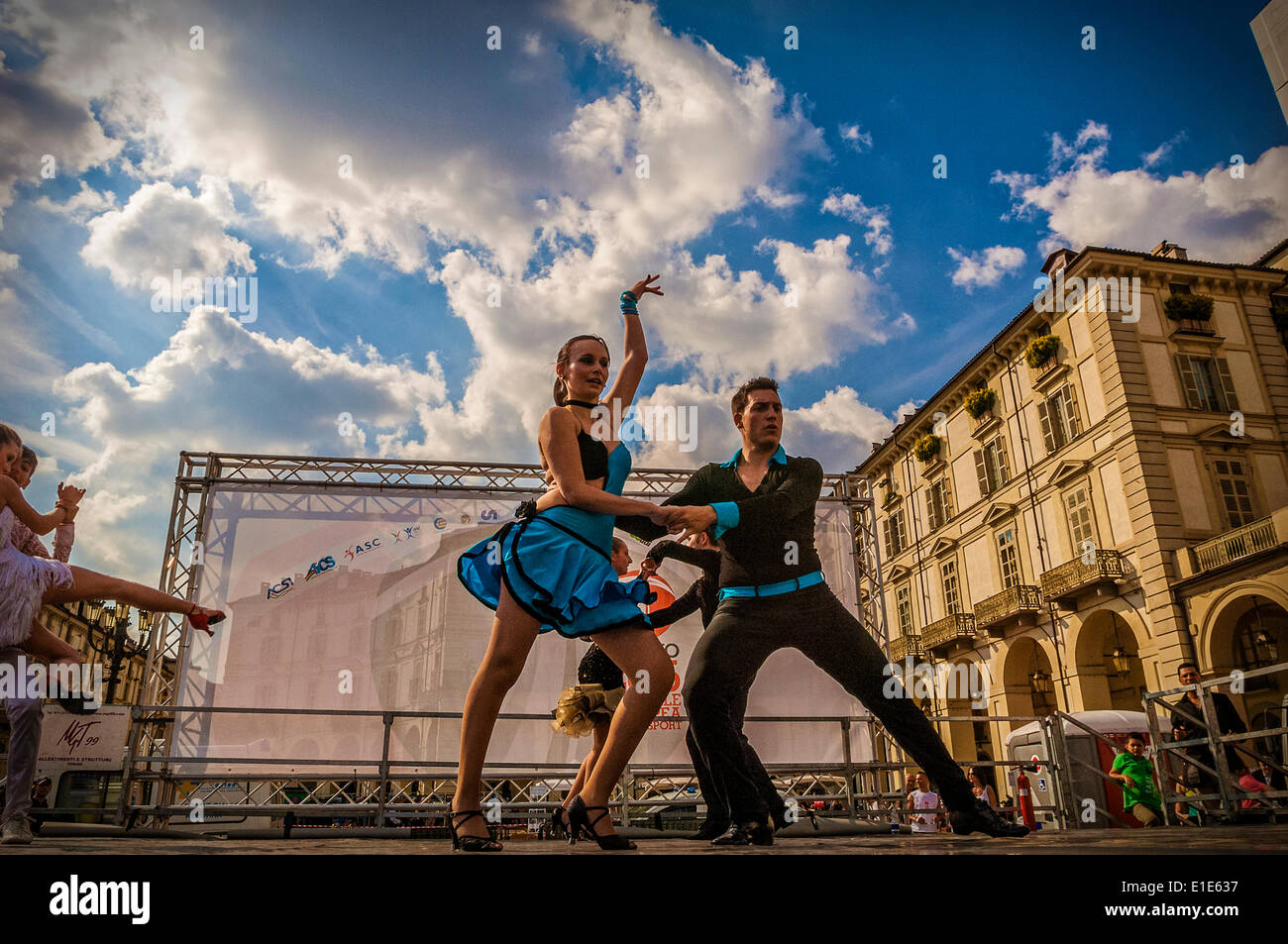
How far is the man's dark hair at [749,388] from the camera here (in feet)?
12.7

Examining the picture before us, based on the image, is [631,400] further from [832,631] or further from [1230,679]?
[1230,679]

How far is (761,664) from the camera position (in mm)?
3404

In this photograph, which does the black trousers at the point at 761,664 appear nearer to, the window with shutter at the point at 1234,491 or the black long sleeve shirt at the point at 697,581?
the black long sleeve shirt at the point at 697,581

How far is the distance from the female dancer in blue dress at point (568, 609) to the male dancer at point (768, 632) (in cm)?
38

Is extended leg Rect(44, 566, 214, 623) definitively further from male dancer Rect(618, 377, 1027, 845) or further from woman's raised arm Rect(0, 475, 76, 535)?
male dancer Rect(618, 377, 1027, 845)

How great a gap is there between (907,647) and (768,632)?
29201 mm

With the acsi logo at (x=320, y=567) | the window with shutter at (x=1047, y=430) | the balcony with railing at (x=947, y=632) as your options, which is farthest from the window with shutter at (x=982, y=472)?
the acsi logo at (x=320, y=567)

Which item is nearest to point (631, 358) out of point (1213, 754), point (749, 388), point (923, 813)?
point (749, 388)

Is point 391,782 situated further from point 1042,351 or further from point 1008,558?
point 1042,351

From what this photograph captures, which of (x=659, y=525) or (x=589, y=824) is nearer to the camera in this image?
(x=589, y=824)

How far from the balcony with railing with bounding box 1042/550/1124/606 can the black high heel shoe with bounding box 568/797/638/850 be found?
21.5m

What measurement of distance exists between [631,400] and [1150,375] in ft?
74.5
